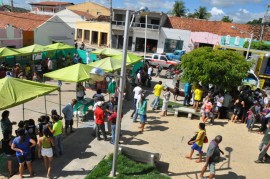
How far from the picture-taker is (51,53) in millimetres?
23812

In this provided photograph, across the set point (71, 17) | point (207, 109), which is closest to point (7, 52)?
point (207, 109)

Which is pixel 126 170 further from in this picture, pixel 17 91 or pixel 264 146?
pixel 264 146

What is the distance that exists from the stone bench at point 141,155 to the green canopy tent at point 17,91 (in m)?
3.65

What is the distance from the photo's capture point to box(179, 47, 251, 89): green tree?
14.4 meters

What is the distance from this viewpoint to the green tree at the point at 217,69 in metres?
14.4

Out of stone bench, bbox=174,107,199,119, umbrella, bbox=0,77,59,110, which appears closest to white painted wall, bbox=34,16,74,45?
stone bench, bbox=174,107,199,119

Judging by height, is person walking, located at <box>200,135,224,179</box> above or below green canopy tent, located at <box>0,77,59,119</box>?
below

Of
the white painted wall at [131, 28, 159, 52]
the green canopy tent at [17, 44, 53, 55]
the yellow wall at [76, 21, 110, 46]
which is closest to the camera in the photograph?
the green canopy tent at [17, 44, 53, 55]

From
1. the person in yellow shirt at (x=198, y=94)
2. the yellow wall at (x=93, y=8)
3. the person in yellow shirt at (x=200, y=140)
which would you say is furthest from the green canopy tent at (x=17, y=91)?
the yellow wall at (x=93, y=8)

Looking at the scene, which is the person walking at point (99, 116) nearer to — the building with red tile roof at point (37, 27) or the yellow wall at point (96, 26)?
the building with red tile roof at point (37, 27)

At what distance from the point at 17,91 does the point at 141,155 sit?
4728 mm

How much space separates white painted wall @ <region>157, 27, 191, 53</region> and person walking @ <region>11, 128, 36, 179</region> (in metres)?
32.8

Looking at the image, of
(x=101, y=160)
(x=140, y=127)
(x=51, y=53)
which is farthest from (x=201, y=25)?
(x=101, y=160)

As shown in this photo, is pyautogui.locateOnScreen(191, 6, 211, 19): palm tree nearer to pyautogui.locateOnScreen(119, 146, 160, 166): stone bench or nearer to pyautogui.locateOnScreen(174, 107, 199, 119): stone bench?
pyautogui.locateOnScreen(174, 107, 199, 119): stone bench
